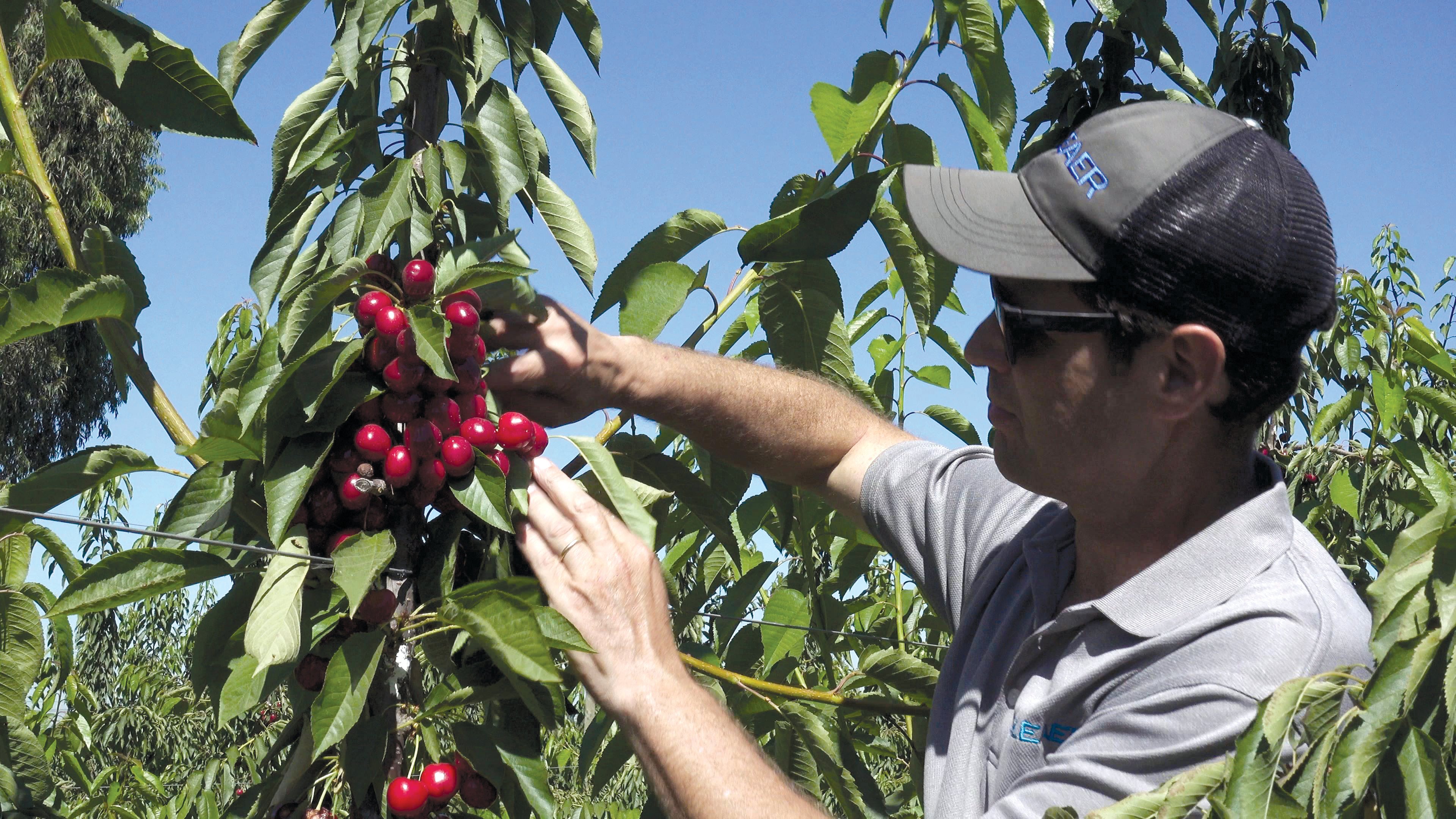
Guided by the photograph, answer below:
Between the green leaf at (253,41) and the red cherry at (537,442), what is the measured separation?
60 cm

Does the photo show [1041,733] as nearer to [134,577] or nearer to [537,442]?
[537,442]

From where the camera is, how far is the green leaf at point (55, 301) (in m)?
1.20

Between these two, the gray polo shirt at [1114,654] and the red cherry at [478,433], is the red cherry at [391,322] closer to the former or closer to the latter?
the red cherry at [478,433]

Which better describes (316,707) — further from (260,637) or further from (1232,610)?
(1232,610)

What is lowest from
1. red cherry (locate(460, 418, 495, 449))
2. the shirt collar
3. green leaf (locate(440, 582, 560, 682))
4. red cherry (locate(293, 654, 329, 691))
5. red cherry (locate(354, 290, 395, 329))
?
the shirt collar

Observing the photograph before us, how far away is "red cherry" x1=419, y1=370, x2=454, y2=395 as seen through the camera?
1309mm

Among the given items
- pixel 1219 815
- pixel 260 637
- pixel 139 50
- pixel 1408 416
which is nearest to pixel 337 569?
pixel 260 637

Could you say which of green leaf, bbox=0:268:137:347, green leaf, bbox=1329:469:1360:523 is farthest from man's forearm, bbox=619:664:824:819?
green leaf, bbox=1329:469:1360:523

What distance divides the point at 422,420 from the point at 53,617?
42cm

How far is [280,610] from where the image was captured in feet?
3.86

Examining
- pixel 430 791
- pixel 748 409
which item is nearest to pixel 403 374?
pixel 430 791

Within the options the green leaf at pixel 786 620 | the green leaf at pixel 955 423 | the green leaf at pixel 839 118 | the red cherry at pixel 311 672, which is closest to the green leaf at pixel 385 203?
the red cherry at pixel 311 672

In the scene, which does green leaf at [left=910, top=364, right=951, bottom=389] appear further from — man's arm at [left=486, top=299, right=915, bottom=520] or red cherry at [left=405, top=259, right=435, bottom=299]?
red cherry at [left=405, top=259, right=435, bottom=299]

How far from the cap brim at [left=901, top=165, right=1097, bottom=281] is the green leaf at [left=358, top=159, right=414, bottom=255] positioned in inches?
25.0
